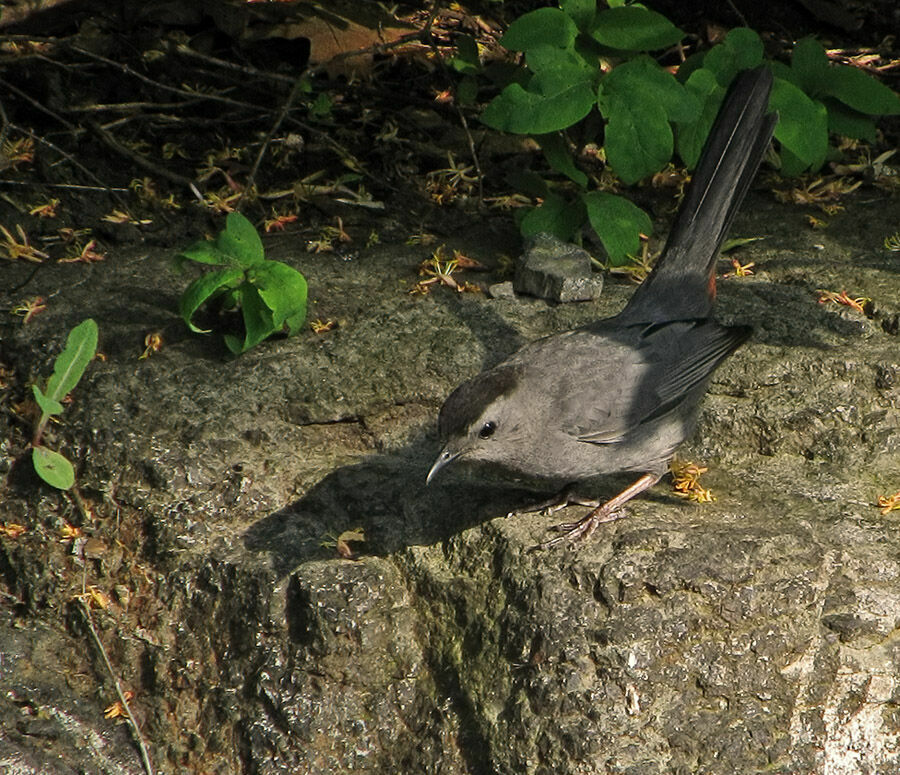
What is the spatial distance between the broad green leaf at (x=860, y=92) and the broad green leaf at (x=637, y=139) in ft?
3.58

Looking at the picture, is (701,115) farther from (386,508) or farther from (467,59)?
(386,508)

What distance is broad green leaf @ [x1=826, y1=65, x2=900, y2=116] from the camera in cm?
532

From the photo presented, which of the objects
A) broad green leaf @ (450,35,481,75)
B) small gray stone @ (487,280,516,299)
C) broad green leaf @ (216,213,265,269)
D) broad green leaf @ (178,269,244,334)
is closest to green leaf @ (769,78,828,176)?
small gray stone @ (487,280,516,299)

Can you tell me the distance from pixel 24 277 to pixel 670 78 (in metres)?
2.98

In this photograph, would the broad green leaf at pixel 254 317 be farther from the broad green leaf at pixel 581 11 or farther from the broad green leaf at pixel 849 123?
the broad green leaf at pixel 849 123

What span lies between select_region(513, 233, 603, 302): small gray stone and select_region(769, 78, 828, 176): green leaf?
987 millimetres

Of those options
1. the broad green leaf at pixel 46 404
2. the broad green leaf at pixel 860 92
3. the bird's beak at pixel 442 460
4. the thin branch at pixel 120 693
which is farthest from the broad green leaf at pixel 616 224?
the thin branch at pixel 120 693

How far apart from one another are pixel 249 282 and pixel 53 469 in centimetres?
102

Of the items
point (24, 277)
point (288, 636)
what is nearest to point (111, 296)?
point (24, 277)

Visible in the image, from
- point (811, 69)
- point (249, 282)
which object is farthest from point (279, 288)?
point (811, 69)

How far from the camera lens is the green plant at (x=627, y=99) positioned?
15.8 ft

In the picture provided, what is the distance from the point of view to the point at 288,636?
3963mm

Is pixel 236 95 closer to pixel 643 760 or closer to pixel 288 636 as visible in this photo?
pixel 288 636

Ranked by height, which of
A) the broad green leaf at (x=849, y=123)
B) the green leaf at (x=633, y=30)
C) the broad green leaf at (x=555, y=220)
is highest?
the green leaf at (x=633, y=30)
